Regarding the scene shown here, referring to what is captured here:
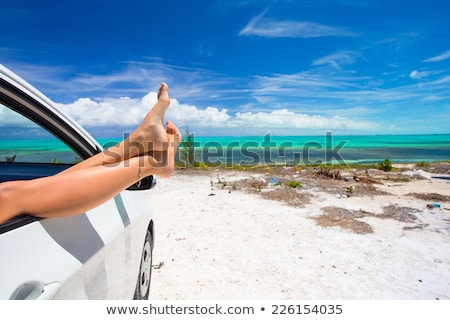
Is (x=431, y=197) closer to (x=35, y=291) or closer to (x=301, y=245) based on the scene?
(x=301, y=245)

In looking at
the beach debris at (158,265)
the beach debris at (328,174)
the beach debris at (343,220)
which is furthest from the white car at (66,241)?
the beach debris at (328,174)

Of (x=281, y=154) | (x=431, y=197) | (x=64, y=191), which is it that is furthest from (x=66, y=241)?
(x=281, y=154)

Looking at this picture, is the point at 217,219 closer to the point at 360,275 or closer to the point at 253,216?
the point at 253,216

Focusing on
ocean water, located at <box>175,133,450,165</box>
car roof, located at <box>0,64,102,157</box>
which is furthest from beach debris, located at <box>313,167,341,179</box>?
car roof, located at <box>0,64,102,157</box>

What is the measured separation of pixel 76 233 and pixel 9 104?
0.68 meters

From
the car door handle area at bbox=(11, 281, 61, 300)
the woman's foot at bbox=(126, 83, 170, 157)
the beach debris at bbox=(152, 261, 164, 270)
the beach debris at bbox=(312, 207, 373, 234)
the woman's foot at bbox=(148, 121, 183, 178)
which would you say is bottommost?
the beach debris at bbox=(152, 261, 164, 270)

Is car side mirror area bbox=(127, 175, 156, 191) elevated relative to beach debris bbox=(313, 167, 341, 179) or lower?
elevated

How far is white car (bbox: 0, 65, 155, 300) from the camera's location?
90cm

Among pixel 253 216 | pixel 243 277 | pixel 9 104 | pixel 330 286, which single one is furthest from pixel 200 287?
pixel 253 216

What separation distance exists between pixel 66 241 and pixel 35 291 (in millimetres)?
247

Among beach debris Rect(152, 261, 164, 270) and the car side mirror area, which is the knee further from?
beach debris Rect(152, 261, 164, 270)

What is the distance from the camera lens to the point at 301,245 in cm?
367

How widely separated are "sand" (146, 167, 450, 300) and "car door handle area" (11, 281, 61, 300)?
1706 millimetres

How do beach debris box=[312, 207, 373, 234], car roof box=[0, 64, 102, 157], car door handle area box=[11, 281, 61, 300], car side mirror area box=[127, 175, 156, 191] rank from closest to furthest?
1. car door handle area box=[11, 281, 61, 300]
2. car roof box=[0, 64, 102, 157]
3. car side mirror area box=[127, 175, 156, 191]
4. beach debris box=[312, 207, 373, 234]
